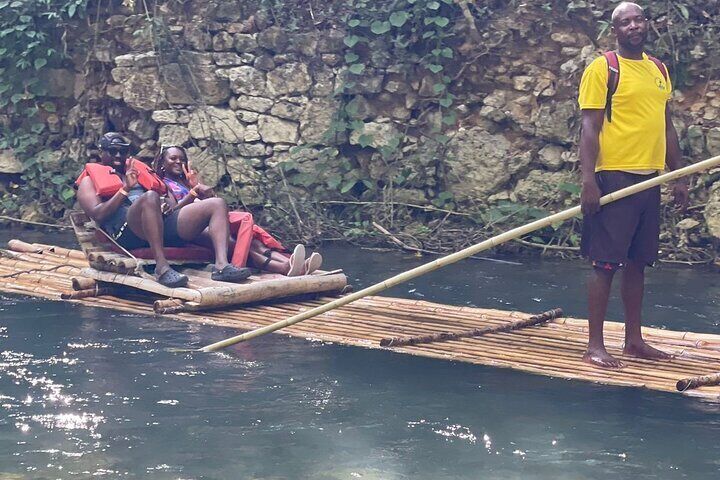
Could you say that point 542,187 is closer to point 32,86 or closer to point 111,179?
point 111,179

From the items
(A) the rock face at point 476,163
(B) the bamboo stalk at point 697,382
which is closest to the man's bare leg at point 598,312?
(B) the bamboo stalk at point 697,382

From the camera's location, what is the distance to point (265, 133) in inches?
387

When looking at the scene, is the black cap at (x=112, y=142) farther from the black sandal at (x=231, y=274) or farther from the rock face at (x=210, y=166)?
the rock face at (x=210, y=166)

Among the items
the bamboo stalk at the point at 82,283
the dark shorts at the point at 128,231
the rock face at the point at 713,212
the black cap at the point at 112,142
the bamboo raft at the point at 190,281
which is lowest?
the bamboo stalk at the point at 82,283

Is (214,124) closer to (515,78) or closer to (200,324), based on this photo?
(515,78)

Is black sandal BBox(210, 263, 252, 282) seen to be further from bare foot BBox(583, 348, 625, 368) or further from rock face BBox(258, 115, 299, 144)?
rock face BBox(258, 115, 299, 144)

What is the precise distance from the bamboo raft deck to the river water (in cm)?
6

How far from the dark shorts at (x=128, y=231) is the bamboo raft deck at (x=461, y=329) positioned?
0.94ft

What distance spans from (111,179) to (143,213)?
0.35m

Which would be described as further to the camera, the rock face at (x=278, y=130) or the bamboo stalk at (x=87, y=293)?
the rock face at (x=278, y=130)

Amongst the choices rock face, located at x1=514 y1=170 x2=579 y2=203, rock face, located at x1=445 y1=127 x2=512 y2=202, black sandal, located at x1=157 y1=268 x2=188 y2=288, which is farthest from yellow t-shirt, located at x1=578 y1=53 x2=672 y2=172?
rock face, located at x1=445 y1=127 x2=512 y2=202

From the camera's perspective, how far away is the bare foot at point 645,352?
5043 mm

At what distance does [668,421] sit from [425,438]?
958 mm

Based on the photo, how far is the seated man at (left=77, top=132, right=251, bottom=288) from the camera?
6.39 meters
